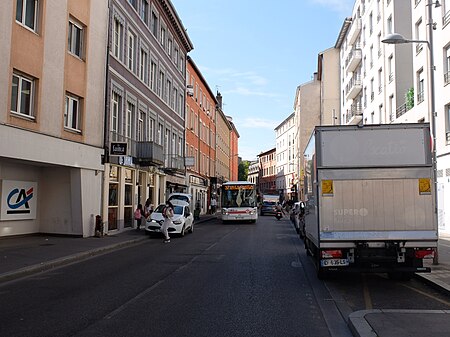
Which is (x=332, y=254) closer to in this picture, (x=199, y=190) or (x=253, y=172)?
(x=199, y=190)

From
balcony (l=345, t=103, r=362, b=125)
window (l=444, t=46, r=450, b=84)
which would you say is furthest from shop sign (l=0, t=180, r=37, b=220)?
balcony (l=345, t=103, r=362, b=125)

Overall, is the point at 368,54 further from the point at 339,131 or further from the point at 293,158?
the point at 293,158

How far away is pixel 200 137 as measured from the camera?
50.0 m

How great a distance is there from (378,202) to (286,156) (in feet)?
303

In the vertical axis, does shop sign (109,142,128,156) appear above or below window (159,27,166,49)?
below

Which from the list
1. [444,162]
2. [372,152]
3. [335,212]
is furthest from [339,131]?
[444,162]

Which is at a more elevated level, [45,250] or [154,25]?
[154,25]

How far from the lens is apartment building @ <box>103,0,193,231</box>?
73.7 ft

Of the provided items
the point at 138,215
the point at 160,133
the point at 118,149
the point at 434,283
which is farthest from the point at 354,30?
the point at 434,283

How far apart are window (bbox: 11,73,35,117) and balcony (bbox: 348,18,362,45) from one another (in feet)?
126

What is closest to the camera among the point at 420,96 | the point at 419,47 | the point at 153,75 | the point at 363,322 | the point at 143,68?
the point at 363,322

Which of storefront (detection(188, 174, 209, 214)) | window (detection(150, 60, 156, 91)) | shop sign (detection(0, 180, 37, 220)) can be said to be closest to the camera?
shop sign (detection(0, 180, 37, 220))

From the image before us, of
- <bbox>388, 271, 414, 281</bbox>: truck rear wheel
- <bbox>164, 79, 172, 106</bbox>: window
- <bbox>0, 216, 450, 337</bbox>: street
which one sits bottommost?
<bbox>0, 216, 450, 337</bbox>: street

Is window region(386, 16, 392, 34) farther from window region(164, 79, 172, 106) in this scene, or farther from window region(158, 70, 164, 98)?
window region(158, 70, 164, 98)
